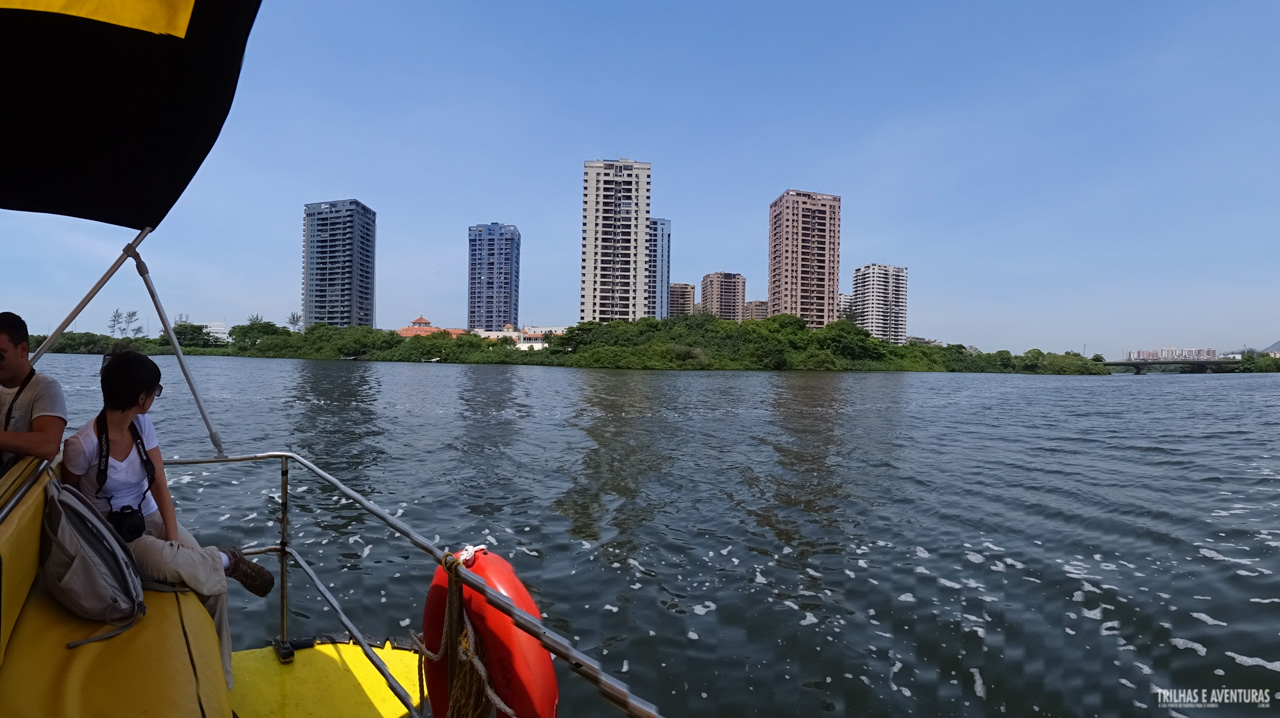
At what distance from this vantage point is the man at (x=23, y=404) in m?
2.14

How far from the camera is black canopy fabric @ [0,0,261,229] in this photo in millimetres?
1945

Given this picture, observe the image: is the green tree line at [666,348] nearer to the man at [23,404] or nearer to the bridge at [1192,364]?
the bridge at [1192,364]

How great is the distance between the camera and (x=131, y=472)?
2420 mm

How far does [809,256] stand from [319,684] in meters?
136

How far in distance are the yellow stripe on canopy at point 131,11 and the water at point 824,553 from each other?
4382mm

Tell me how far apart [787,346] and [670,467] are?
211 ft

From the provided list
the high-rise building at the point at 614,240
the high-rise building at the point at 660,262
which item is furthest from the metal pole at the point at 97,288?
the high-rise building at the point at 660,262

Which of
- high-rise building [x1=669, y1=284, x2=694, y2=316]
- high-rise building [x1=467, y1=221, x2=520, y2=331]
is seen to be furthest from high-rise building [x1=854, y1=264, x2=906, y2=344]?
high-rise building [x1=467, y1=221, x2=520, y2=331]

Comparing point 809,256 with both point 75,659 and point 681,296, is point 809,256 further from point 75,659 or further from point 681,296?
point 75,659

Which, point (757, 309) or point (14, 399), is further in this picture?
point (757, 309)

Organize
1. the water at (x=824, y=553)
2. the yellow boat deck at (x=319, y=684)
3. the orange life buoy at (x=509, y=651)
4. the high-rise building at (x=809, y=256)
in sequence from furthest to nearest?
the high-rise building at (x=809, y=256)
the water at (x=824, y=553)
the yellow boat deck at (x=319, y=684)
the orange life buoy at (x=509, y=651)

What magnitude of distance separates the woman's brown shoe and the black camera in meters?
0.41

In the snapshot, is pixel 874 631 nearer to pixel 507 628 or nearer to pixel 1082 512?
pixel 507 628

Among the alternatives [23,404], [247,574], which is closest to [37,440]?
[23,404]
